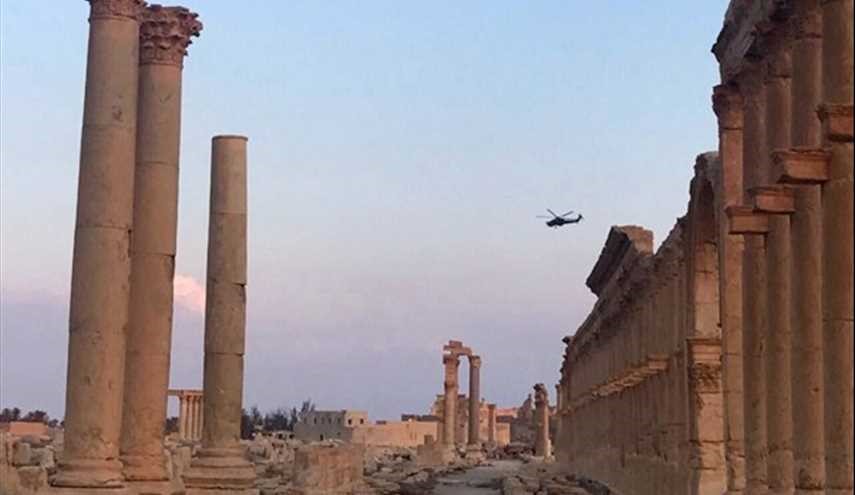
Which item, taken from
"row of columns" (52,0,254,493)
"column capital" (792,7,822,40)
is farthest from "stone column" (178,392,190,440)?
"column capital" (792,7,822,40)

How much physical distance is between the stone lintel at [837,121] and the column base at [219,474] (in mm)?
13767

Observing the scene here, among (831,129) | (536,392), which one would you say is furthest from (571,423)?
(831,129)

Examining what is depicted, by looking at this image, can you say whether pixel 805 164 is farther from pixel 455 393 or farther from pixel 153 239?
pixel 455 393

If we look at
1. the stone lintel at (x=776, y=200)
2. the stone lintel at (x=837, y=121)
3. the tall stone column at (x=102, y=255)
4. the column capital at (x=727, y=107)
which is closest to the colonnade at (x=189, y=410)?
the column capital at (x=727, y=107)

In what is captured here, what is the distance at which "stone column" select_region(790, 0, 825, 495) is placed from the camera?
45.2 feet

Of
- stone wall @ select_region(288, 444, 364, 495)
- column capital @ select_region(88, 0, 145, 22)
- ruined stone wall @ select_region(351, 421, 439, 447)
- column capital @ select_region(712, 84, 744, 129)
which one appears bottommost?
stone wall @ select_region(288, 444, 364, 495)

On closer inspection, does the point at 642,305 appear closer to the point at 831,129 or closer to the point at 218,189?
the point at 218,189

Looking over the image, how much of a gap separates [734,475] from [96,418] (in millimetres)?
9048

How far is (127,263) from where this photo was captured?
54.7 feet

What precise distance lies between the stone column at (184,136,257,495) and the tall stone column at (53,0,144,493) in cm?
564

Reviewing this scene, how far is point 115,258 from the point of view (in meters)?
16.5

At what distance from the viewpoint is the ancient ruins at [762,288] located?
1231 centimetres

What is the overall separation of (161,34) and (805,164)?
9.79 m

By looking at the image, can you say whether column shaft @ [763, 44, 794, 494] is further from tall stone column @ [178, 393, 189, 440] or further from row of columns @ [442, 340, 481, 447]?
row of columns @ [442, 340, 481, 447]
